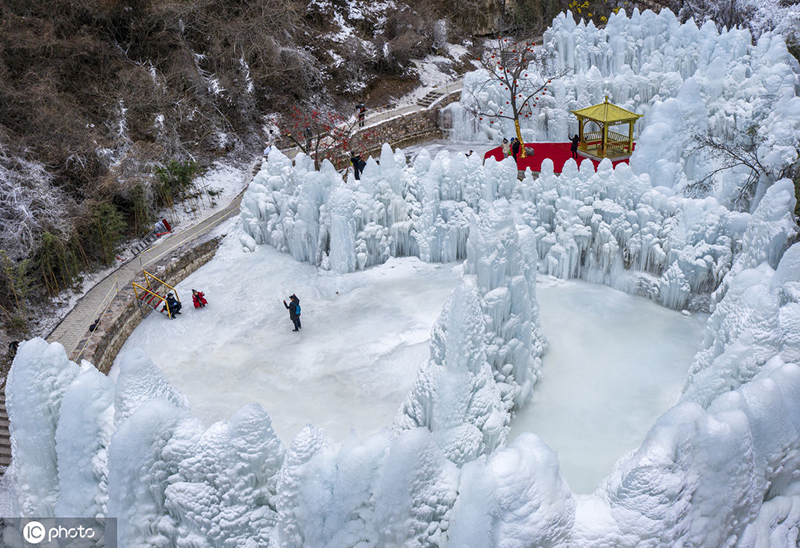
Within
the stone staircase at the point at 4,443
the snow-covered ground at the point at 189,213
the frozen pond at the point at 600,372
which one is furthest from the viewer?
the snow-covered ground at the point at 189,213

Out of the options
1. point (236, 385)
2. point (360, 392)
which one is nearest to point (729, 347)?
point (360, 392)

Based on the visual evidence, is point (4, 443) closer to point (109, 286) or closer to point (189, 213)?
point (109, 286)

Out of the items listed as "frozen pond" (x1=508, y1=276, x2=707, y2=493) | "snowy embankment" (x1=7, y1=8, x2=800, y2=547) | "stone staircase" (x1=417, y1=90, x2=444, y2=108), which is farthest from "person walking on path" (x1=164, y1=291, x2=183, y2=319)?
"stone staircase" (x1=417, y1=90, x2=444, y2=108)

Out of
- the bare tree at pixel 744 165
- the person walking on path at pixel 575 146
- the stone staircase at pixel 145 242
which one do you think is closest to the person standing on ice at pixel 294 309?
the stone staircase at pixel 145 242

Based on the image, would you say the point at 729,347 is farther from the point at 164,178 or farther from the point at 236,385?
the point at 164,178

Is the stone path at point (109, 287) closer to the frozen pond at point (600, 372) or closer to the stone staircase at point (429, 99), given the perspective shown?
the frozen pond at point (600, 372)

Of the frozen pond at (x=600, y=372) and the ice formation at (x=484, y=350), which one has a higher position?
the ice formation at (x=484, y=350)
